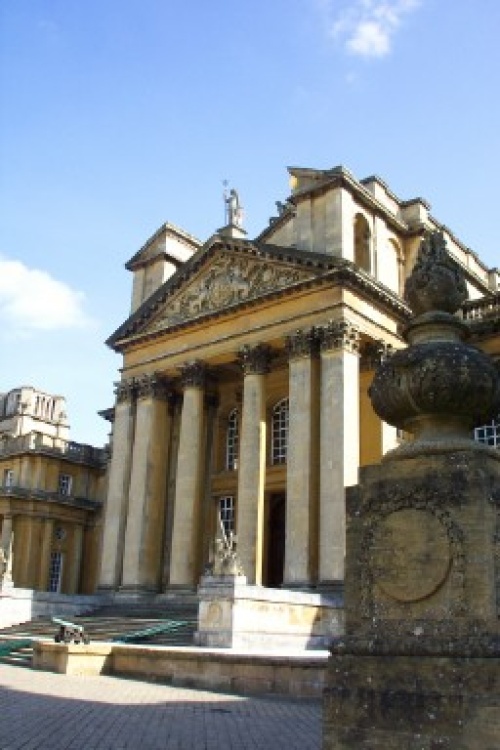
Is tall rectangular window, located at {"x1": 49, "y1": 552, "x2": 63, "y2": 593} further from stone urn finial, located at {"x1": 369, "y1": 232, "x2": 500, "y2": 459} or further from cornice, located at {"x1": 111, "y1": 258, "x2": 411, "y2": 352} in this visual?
stone urn finial, located at {"x1": 369, "y1": 232, "x2": 500, "y2": 459}

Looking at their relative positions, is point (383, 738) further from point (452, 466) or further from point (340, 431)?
point (340, 431)

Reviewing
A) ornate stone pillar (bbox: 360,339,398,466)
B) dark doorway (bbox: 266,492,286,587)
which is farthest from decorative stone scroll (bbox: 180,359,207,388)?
ornate stone pillar (bbox: 360,339,398,466)

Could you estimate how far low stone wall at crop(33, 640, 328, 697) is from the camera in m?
12.8

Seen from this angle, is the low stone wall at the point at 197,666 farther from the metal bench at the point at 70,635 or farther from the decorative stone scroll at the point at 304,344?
the decorative stone scroll at the point at 304,344

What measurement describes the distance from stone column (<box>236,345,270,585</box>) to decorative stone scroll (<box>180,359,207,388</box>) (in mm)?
2580

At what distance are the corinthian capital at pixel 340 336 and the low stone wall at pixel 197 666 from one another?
11.5 metres

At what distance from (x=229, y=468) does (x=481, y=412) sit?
26.8 m

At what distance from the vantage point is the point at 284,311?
88.3 feet

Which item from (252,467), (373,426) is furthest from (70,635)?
(373,426)

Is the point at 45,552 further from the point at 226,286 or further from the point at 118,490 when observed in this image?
the point at 226,286

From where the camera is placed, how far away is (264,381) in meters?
27.2

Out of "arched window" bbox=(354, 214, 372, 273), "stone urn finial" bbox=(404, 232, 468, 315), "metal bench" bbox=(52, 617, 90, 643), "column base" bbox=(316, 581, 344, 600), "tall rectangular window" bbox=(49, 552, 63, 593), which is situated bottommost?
"metal bench" bbox=(52, 617, 90, 643)

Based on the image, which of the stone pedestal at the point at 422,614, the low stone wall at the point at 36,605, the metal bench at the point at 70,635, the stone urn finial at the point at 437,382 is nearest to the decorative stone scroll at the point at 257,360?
the low stone wall at the point at 36,605

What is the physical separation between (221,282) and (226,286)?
428mm
